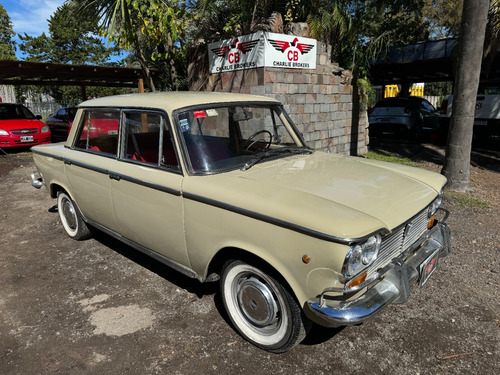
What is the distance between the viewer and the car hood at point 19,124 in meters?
11.2

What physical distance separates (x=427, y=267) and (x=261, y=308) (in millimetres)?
1286

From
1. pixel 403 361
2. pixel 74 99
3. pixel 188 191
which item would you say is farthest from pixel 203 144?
pixel 74 99

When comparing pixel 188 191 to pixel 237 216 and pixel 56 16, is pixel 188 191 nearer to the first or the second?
pixel 237 216

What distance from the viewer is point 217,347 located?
269 centimetres

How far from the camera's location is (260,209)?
232cm

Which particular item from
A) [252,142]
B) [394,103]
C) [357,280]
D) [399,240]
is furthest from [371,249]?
[394,103]

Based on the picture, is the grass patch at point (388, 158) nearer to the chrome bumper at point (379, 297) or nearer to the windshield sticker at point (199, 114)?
the chrome bumper at point (379, 297)

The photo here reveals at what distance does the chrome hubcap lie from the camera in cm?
252

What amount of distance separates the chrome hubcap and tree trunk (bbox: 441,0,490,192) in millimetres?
5282

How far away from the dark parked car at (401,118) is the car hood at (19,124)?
11846 millimetres

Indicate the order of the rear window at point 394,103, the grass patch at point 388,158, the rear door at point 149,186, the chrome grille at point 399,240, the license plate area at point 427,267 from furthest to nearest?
the rear window at point 394,103, the grass patch at point 388,158, the rear door at point 149,186, the license plate area at point 427,267, the chrome grille at point 399,240

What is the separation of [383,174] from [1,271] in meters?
4.05

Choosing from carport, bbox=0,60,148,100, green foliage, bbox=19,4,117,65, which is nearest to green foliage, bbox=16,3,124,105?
green foliage, bbox=19,4,117,65

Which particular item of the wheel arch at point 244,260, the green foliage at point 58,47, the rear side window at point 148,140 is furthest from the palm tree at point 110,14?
the green foliage at point 58,47
